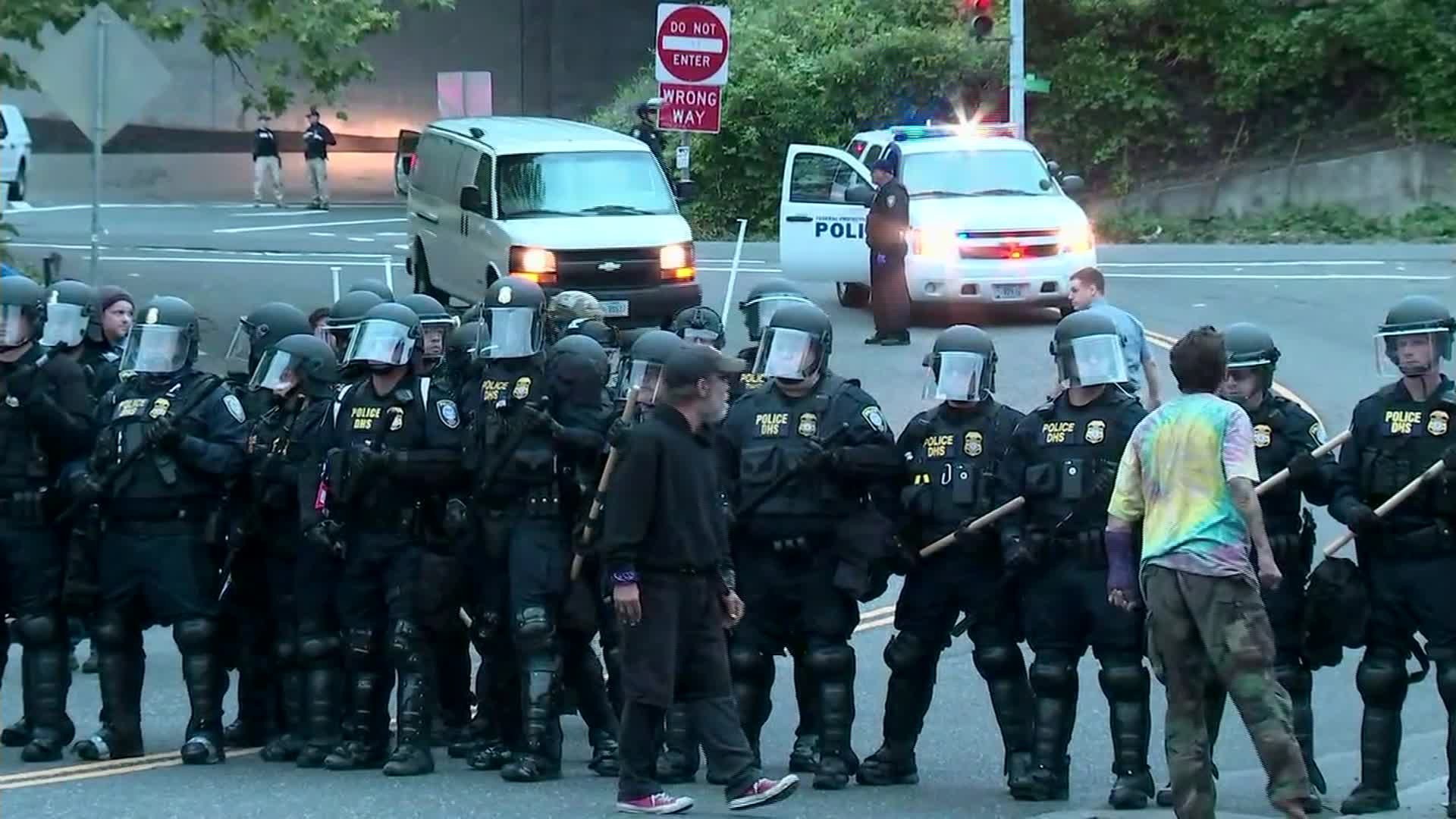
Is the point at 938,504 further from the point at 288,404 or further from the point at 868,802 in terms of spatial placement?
the point at 288,404

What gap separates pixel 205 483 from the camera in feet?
31.6

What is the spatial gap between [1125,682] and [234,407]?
4099 mm

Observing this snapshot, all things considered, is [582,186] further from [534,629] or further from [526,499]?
[534,629]

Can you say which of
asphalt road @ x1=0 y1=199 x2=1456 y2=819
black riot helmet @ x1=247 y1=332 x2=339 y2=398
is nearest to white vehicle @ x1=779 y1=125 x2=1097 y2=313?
asphalt road @ x1=0 y1=199 x2=1456 y2=819

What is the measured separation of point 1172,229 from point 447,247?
13791 mm

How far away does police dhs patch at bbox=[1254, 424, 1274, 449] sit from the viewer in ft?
28.8

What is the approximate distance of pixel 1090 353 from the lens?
346 inches

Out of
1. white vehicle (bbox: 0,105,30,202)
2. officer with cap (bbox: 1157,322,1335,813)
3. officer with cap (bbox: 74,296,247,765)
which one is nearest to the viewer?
officer with cap (bbox: 1157,322,1335,813)

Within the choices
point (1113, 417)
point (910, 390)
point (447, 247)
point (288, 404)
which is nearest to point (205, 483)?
point (288, 404)

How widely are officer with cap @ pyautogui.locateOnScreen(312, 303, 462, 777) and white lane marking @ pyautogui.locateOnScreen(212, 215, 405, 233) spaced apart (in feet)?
83.6

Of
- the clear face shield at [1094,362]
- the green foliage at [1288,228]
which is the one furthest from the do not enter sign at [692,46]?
the green foliage at [1288,228]

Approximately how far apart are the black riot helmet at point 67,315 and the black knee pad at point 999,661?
4.60 m

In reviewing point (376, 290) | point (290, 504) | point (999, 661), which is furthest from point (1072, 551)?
point (376, 290)

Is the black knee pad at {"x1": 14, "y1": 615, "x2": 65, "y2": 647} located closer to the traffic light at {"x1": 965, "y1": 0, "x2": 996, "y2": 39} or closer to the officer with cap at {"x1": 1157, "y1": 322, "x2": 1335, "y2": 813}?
the officer with cap at {"x1": 1157, "y1": 322, "x2": 1335, "y2": 813}
